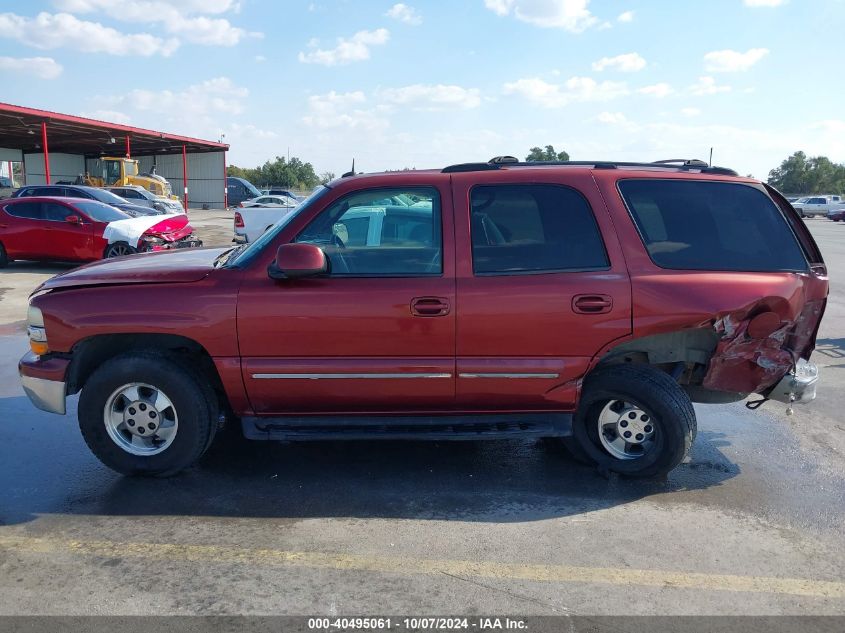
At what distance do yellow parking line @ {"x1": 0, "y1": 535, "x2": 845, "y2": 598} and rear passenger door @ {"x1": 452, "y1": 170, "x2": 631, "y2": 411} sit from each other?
1.11 m

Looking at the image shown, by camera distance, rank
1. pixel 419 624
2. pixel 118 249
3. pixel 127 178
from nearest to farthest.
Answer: pixel 419 624, pixel 118 249, pixel 127 178

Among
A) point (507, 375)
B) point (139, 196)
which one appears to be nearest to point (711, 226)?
point (507, 375)

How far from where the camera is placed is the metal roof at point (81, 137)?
29.4 meters

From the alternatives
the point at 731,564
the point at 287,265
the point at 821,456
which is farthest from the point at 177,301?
the point at 821,456

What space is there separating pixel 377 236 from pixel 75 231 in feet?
39.0

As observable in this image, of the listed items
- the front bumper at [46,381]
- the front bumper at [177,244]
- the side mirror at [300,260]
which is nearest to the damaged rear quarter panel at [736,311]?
the side mirror at [300,260]

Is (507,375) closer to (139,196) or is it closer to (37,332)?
(37,332)

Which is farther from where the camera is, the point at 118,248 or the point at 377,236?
the point at 118,248

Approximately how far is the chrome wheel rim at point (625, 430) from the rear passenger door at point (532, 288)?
340mm

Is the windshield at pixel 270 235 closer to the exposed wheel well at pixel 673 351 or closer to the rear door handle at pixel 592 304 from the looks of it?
the rear door handle at pixel 592 304

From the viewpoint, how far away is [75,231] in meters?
14.0

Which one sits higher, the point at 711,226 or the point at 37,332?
the point at 711,226

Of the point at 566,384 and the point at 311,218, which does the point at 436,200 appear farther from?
the point at 566,384

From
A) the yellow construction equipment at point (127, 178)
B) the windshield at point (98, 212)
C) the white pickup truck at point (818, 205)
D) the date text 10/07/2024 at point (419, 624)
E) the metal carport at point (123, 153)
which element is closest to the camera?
the date text 10/07/2024 at point (419, 624)
